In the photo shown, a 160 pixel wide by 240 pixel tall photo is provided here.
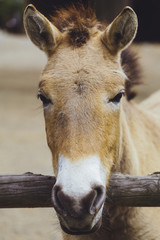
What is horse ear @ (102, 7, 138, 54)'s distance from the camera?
3062 mm

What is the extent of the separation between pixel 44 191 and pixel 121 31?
4.34 ft

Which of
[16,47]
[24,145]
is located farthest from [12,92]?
[16,47]

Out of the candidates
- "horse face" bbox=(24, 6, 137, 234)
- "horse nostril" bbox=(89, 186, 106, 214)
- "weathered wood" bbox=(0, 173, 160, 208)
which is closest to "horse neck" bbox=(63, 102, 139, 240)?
"horse face" bbox=(24, 6, 137, 234)

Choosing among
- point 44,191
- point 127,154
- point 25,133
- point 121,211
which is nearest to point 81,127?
point 44,191

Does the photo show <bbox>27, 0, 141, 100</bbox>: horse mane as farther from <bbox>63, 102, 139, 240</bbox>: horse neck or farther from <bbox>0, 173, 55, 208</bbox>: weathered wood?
<bbox>0, 173, 55, 208</bbox>: weathered wood

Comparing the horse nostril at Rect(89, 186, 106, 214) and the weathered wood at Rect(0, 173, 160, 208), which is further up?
the horse nostril at Rect(89, 186, 106, 214)

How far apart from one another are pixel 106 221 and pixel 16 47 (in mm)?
28885

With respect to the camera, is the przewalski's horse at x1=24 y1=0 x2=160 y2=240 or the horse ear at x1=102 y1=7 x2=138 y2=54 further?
the horse ear at x1=102 y1=7 x2=138 y2=54

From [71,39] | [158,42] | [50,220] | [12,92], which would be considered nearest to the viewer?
[71,39]

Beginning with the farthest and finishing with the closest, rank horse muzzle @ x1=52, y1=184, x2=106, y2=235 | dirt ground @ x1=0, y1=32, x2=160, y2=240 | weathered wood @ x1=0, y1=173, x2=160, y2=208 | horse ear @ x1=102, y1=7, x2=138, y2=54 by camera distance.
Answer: dirt ground @ x1=0, y1=32, x2=160, y2=240 → horse ear @ x1=102, y1=7, x2=138, y2=54 → weathered wood @ x1=0, y1=173, x2=160, y2=208 → horse muzzle @ x1=52, y1=184, x2=106, y2=235

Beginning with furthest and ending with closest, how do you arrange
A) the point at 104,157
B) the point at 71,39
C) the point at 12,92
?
1. the point at 12,92
2. the point at 71,39
3. the point at 104,157

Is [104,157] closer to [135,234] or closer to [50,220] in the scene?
[135,234]

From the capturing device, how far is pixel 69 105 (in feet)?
9.09

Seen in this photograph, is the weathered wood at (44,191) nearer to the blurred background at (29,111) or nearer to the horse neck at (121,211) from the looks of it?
the horse neck at (121,211)
